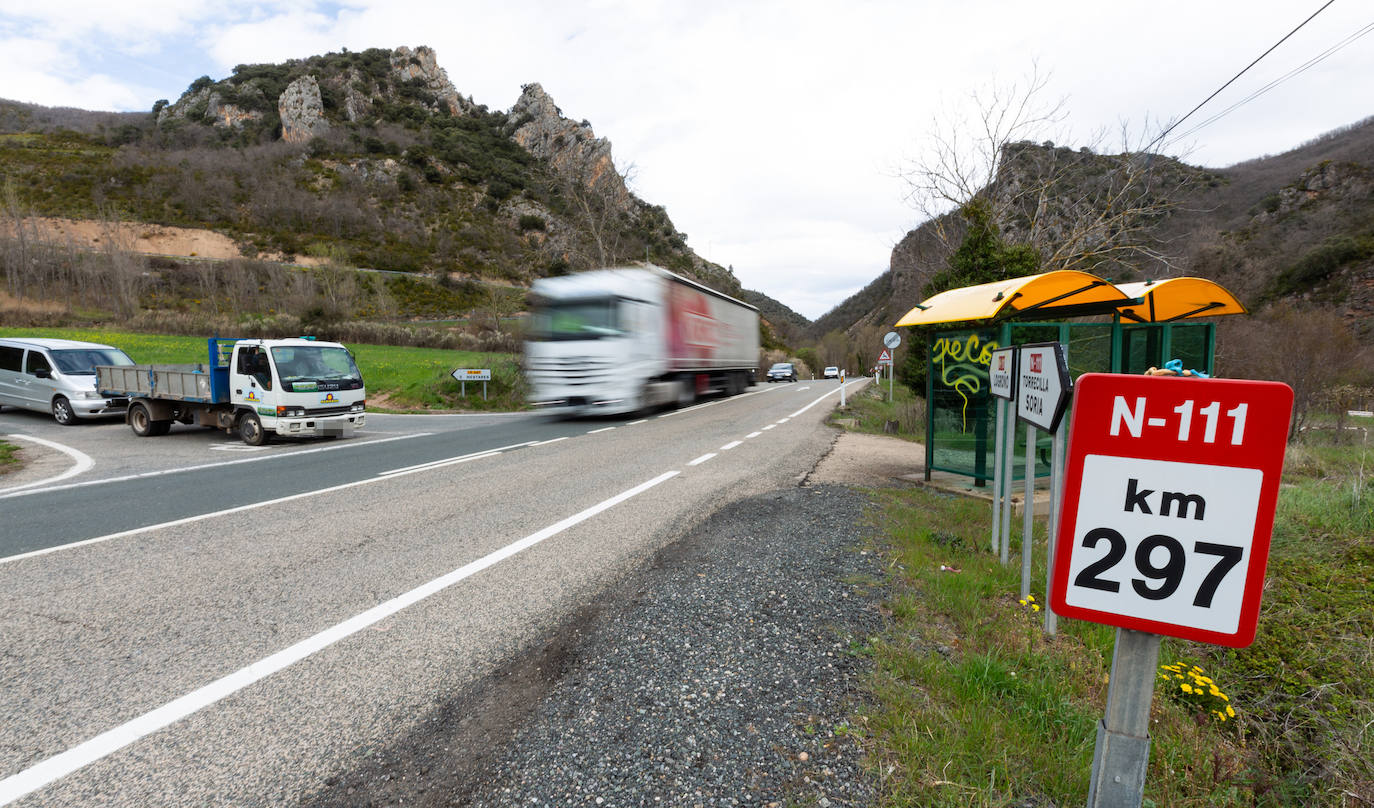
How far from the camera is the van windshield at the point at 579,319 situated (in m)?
13.8

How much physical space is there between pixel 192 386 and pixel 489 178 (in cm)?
7815

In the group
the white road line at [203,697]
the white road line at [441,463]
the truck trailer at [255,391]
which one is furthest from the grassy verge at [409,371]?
the white road line at [203,697]

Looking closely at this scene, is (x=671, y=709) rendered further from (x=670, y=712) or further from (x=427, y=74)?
(x=427, y=74)

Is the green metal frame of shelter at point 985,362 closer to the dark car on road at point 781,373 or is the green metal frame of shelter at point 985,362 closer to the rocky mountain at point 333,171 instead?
the dark car on road at point 781,373

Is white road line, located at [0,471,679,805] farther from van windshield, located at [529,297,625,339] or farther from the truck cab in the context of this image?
van windshield, located at [529,297,625,339]

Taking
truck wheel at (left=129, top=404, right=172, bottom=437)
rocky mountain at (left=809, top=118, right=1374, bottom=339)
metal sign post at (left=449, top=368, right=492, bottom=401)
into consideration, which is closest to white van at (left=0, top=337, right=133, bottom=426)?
truck wheel at (left=129, top=404, right=172, bottom=437)

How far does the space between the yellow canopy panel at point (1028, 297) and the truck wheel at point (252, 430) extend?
11.9 m

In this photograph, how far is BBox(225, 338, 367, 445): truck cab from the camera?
11.3 m

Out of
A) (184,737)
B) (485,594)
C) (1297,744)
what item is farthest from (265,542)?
(1297,744)

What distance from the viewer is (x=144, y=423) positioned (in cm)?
1268

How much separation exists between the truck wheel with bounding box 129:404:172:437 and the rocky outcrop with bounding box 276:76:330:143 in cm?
8803

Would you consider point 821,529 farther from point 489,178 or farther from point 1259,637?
point 489,178

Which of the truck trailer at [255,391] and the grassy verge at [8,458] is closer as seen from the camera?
the grassy verge at [8,458]

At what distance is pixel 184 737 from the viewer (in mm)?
2471
